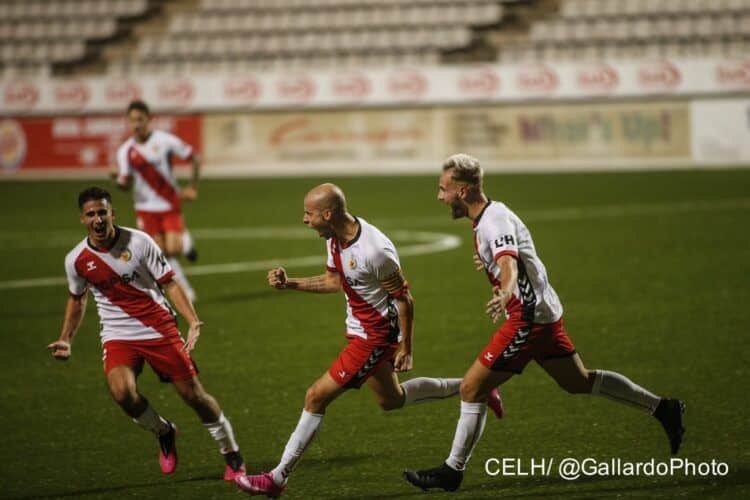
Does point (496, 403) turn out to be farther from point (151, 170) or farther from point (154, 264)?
point (151, 170)

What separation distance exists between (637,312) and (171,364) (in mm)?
6444

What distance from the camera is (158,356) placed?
6590 mm

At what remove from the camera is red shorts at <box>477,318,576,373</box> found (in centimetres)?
624

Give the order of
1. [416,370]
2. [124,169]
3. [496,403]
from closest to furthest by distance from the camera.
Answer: [496,403], [416,370], [124,169]

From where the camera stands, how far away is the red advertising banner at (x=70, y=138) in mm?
34031

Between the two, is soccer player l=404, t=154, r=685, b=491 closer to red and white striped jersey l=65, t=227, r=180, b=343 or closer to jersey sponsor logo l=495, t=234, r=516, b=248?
jersey sponsor logo l=495, t=234, r=516, b=248

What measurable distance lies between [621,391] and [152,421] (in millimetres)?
2635

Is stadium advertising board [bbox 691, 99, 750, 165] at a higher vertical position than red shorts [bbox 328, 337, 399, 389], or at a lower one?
lower

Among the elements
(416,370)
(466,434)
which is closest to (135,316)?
(466,434)

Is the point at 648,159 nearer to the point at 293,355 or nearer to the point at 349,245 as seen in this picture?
the point at 293,355

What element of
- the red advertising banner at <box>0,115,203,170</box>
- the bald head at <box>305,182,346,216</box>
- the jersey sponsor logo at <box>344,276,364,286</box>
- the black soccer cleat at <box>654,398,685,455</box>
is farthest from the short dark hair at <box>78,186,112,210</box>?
the red advertising banner at <box>0,115,203,170</box>

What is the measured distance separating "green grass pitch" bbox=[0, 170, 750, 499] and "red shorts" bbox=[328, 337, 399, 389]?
62cm

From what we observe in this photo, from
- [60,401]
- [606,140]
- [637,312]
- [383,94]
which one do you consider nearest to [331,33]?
[383,94]

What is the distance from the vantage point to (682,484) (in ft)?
20.7
